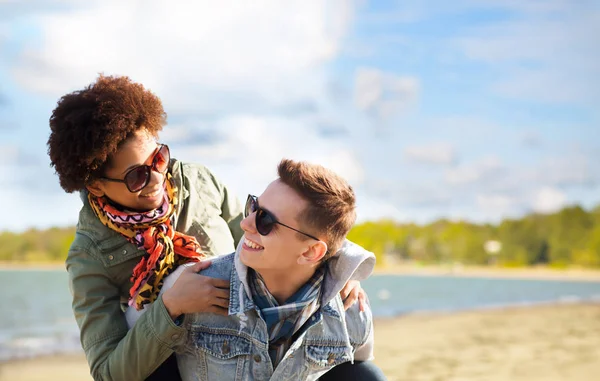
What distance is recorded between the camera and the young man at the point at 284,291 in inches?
94.2

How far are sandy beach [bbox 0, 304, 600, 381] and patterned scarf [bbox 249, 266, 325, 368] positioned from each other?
6.56m

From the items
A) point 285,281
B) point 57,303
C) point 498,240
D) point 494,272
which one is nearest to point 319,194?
point 285,281

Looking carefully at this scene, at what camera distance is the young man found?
2.39 meters

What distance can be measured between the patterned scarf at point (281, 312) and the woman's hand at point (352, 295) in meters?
0.15

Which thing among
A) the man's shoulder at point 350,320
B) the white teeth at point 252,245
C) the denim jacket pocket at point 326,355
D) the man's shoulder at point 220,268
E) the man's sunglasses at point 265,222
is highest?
the man's sunglasses at point 265,222

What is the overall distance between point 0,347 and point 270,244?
1235cm

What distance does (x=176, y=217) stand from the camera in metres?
2.89

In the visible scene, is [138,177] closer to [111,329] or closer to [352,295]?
[111,329]

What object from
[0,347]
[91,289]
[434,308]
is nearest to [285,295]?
[91,289]

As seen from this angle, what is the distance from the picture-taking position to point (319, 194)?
2.39 meters

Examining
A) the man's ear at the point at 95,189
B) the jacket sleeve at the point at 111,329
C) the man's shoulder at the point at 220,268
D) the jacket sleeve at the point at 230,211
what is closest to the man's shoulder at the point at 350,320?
→ the man's shoulder at the point at 220,268

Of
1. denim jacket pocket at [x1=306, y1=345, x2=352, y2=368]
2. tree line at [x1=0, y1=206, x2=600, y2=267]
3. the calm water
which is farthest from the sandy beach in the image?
tree line at [x1=0, y1=206, x2=600, y2=267]

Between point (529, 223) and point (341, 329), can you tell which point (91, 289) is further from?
point (529, 223)

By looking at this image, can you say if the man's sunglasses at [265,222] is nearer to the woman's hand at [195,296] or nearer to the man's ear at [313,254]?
the man's ear at [313,254]
